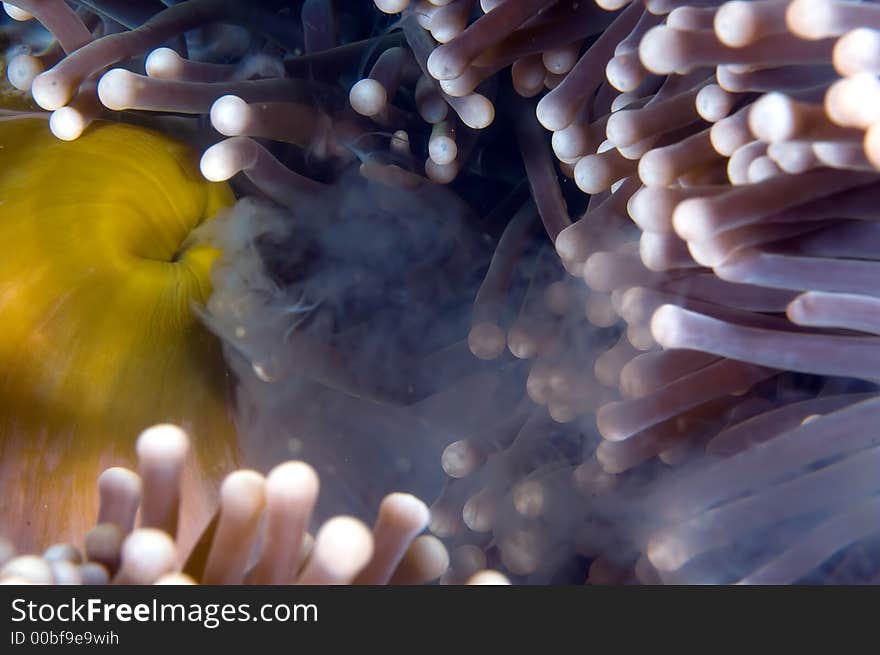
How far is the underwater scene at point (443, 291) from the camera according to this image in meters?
0.87

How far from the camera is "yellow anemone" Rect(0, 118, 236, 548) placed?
1145mm

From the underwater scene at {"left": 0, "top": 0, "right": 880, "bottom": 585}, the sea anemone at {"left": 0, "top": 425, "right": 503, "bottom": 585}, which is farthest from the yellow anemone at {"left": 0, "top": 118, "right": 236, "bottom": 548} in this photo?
the sea anemone at {"left": 0, "top": 425, "right": 503, "bottom": 585}

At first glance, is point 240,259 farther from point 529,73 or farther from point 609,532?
point 609,532

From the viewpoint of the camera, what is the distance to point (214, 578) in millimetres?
797

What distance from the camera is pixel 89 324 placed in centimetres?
118

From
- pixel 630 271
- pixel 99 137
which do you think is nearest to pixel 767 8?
pixel 630 271

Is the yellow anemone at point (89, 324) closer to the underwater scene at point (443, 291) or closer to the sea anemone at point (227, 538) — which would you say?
the underwater scene at point (443, 291)

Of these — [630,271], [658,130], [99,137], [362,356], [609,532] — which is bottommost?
[609,532]

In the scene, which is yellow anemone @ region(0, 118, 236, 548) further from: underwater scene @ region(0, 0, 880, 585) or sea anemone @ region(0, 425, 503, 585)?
sea anemone @ region(0, 425, 503, 585)

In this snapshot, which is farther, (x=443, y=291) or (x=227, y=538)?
(x=443, y=291)

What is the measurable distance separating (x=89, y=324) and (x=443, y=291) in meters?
0.51

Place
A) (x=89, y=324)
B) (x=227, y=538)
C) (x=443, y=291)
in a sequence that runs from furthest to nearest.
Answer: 1. (x=443, y=291)
2. (x=89, y=324)
3. (x=227, y=538)

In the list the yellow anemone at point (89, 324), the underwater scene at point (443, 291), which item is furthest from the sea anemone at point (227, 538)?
the yellow anemone at point (89, 324)
